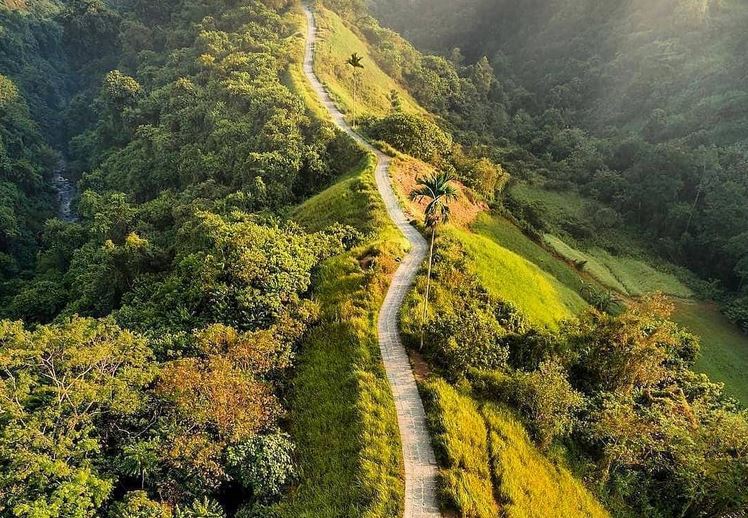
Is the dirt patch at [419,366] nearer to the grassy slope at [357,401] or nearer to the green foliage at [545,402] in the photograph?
the grassy slope at [357,401]

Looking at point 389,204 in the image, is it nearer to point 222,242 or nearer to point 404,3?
point 222,242

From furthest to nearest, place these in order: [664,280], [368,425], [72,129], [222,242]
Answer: [72,129] → [664,280] → [222,242] → [368,425]

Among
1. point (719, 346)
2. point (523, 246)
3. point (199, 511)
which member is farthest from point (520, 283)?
point (199, 511)

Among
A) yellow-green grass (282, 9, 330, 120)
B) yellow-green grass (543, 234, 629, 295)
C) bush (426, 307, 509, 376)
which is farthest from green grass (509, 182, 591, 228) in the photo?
bush (426, 307, 509, 376)

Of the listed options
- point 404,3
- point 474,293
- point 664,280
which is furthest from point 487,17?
point 474,293

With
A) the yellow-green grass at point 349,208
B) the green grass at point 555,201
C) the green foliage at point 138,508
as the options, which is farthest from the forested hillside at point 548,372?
the green foliage at point 138,508

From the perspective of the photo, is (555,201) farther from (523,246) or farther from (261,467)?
(261,467)

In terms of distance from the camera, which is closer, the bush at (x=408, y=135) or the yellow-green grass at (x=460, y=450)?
the yellow-green grass at (x=460, y=450)
